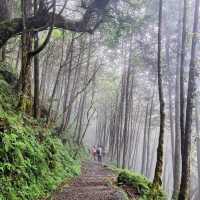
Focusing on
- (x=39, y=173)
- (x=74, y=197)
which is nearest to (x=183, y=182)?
(x=74, y=197)

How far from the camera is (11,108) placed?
35.3 feet

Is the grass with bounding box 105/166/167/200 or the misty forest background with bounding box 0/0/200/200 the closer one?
the grass with bounding box 105/166/167/200

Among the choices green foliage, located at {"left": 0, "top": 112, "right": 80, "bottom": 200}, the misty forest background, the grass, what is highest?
the misty forest background

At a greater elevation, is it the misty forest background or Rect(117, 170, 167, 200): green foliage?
the misty forest background

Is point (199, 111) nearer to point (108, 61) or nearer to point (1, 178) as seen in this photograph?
point (108, 61)

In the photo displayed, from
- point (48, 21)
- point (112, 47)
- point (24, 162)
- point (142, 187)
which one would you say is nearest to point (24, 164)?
point (24, 162)

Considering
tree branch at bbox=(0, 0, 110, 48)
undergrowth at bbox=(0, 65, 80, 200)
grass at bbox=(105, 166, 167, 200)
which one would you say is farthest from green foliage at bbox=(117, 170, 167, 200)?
tree branch at bbox=(0, 0, 110, 48)

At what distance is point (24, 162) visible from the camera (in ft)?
26.6

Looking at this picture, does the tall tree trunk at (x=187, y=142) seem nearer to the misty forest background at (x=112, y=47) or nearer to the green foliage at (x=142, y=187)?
the misty forest background at (x=112, y=47)

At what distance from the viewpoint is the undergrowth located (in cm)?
714

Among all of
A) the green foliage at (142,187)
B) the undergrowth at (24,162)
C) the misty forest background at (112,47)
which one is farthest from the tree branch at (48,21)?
the green foliage at (142,187)

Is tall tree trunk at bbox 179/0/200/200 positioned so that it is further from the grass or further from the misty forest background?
the grass

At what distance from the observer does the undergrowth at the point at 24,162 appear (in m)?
7.14

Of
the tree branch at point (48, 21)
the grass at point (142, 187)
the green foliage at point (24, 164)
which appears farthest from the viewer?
the tree branch at point (48, 21)
